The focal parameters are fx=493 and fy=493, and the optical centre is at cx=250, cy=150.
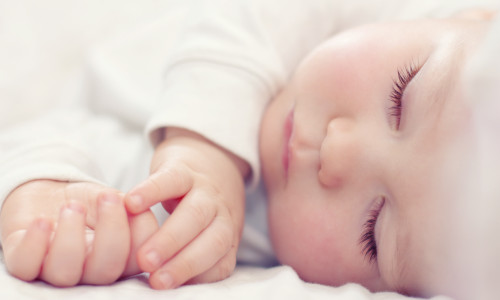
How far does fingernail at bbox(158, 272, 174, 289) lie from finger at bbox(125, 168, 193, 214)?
2.8 inches

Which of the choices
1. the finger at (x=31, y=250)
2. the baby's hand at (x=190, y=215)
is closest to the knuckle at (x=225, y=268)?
the baby's hand at (x=190, y=215)

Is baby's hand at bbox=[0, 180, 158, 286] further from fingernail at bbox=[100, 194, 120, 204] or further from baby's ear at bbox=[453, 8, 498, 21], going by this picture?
baby's ear at bbox=[453, 8, 498, 21]

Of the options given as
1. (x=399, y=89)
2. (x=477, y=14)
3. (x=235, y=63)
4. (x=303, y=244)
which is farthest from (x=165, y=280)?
(x=477, y=14)

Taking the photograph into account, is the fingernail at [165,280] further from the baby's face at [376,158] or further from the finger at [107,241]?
the baby's face at [376,158]

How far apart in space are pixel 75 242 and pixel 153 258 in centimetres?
8

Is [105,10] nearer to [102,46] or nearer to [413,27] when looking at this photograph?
[102,46]

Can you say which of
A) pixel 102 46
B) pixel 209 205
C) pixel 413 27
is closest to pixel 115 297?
pixel 209 205

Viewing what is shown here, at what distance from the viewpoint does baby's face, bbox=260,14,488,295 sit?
54 centimetres

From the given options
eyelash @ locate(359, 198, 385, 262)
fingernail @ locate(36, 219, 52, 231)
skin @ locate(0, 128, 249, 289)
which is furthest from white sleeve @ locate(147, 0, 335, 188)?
fingernail @ locate(36, 219, 52, 231)

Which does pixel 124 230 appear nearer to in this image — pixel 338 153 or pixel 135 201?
pixel 135 201

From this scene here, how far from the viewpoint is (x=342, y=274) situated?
2.19 feet

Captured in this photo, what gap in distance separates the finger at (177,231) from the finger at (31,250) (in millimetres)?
95

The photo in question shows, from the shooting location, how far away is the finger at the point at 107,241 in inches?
19.4

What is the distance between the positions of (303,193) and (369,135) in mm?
131
